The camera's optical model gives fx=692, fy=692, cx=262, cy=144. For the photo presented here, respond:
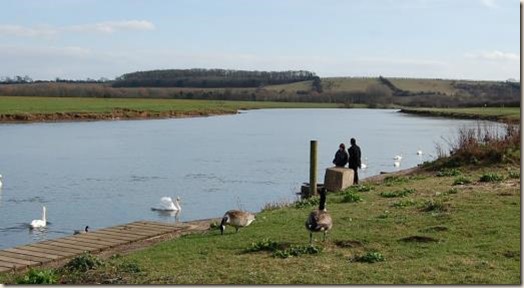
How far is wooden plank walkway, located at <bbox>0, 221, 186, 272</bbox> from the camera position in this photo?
42.5ft

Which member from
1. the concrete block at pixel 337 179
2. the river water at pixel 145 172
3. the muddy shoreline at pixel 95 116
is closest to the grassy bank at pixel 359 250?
the concrete block at pixel 337 179

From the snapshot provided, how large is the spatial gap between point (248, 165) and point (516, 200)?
22703 millimetres

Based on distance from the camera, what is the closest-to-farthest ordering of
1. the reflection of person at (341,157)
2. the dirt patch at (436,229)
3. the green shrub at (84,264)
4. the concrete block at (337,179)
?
the green shrub at (84,264) → the dirt patch at (436,229) → the concrete block at (337,179) → the reflection of person at (341,157)

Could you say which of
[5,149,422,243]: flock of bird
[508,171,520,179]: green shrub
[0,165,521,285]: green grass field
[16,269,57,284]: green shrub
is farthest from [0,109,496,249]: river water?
[508,171,520,179]: green shrub

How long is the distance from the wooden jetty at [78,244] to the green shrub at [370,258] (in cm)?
609

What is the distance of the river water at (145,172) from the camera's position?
72.7 feet

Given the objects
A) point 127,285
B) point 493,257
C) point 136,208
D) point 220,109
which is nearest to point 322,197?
point 493,257

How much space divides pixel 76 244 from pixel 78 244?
41mm

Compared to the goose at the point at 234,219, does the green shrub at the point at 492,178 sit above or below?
above

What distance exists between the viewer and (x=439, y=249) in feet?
34.7

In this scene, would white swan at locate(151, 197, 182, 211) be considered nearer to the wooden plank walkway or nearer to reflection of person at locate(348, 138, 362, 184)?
the wooden plank walkway

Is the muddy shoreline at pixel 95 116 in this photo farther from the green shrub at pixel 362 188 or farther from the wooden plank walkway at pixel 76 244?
the wooden plank walkway at pixel 76 244

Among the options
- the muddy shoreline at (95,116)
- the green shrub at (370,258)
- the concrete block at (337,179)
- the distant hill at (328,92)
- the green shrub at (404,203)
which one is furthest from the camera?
the distant hill at (328,92)

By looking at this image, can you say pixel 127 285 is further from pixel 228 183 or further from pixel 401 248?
pixel 228 183
